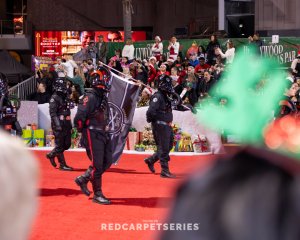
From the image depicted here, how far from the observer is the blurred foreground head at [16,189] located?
0.88 metres

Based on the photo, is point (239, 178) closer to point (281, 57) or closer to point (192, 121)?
point (192, 121)

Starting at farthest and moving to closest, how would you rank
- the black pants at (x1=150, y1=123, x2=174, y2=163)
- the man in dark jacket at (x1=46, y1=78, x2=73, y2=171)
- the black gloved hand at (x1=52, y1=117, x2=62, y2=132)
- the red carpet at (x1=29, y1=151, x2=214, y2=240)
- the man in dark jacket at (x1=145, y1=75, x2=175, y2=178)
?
the black gloved hand at (x1=52, y1=117, x2=62, y2=132) < the man in dark jacket at (x1=46, y1=78, x2=73, y2=171) < the black pants at (x1=150, y1=123, x2=174, y2=163) < the man in dark jacket at (x1=145, y1=75, x2=175, y2=178) < the red carpet at (x1=29, y1=151, x2=214, y2=240)

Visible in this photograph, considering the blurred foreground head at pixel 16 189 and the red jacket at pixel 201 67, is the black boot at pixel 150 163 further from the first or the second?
the blurred foreground head at pixel 16 189

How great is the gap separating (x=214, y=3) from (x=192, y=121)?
15.7 meters

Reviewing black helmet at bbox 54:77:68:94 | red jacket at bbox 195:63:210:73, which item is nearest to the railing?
red jacket at bbox 195:63:210:73

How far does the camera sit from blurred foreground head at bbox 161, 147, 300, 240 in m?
0.78

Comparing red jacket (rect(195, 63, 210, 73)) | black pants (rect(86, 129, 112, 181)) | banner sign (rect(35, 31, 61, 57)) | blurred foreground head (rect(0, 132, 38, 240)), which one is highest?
banner sign (rect(35, 31, 61, 57))

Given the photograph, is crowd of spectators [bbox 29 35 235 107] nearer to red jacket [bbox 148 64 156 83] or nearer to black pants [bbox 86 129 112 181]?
red jacket [bbox 148 64 156 83]

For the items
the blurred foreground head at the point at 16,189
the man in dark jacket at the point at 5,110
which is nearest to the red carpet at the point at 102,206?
the man in dark jacket at the point at 5,110

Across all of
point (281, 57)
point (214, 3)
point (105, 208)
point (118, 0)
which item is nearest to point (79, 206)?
point (105, 208)

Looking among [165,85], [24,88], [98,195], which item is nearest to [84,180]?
[98,195]

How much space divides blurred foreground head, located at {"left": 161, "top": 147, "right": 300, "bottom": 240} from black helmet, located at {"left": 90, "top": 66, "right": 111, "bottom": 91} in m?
9.36

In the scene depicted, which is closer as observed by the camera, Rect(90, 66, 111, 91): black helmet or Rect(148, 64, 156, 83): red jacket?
Rect(90, 66, 111, 91): black helmet

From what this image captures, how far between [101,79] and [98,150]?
3.22 feet
